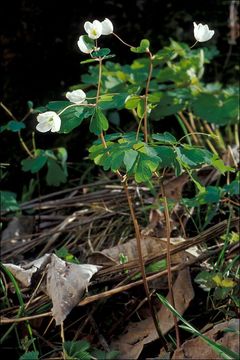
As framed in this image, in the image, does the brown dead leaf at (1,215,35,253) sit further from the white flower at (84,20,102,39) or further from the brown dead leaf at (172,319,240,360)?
the white flower at (84,20,102,39)

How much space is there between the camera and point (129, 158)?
1.46m

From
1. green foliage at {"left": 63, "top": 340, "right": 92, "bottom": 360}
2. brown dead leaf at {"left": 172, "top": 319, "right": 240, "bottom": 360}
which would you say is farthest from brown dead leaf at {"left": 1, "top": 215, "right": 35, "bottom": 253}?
brown dead leaf at {"left": 172, "top": 319, "right": 240, "bottom": 360}

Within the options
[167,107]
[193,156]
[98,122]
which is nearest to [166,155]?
[193,156]

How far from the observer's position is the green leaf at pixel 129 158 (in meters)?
1.45

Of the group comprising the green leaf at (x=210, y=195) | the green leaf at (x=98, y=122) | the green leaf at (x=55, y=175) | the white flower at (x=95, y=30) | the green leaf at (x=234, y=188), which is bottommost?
the green leaf at (x=55, y=175)

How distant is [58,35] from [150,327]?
201 centimetres

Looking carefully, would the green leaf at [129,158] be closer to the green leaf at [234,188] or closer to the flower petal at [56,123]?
the flower petal at [56,123]

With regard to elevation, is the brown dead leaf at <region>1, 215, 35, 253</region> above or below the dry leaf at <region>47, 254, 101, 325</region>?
below

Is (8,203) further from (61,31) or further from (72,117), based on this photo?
(61,31)

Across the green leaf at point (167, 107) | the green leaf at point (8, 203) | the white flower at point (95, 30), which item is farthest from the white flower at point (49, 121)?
the green leaf at point (167, 107)

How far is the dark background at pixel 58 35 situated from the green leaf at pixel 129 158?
1.81 meters

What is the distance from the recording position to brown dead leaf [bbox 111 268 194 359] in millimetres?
1812

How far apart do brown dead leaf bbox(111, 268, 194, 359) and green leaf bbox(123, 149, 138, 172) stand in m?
0.61

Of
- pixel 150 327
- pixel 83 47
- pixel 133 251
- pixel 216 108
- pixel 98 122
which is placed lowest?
pixel 150 327
